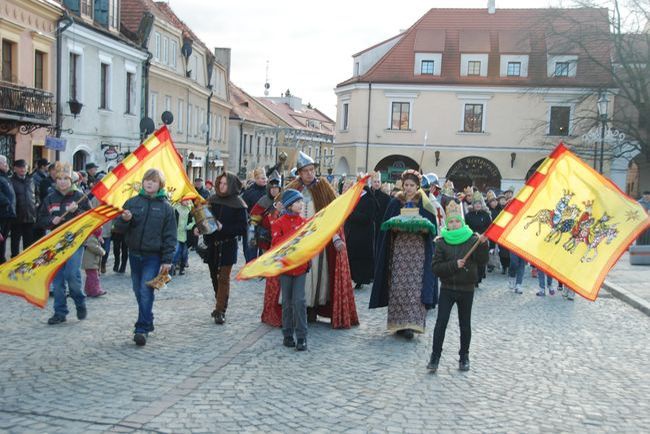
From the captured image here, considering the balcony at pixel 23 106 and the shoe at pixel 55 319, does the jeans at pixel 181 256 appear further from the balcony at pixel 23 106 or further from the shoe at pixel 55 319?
the balcony at pixel 23 106

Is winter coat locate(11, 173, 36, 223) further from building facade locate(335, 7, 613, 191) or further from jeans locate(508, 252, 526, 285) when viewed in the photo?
building facade locate(335, 7, 613, 191)

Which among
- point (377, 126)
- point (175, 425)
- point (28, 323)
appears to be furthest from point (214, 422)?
point (377, 126)

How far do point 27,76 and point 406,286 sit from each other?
667 inches

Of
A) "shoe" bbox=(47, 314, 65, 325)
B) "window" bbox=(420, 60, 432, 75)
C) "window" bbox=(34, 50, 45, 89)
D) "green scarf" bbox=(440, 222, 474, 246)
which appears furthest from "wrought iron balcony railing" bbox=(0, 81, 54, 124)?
"window" bbox=(420, 60, 432, 75)

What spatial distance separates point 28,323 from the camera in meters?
8.69

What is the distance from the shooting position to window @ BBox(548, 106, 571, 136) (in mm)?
41719

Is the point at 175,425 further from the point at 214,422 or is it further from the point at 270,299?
the point at 270,299

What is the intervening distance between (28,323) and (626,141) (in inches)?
1296

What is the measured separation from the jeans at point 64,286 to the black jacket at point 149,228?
129cm

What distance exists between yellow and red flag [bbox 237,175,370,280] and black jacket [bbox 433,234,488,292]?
1029mm

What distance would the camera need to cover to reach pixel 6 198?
41.0 ft

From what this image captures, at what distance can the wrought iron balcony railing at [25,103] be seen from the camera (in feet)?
64.3

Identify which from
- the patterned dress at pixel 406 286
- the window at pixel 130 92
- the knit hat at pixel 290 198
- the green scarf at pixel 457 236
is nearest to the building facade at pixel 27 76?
the window at pixel 130 92

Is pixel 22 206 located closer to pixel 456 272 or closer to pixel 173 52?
pixel 456 272
